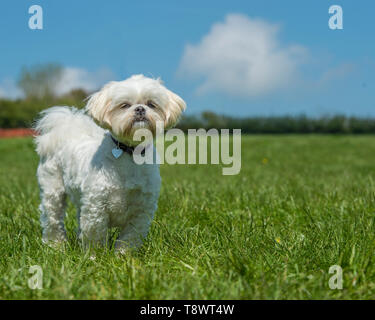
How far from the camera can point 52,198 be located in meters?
4.42

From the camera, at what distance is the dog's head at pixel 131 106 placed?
11.3 ft

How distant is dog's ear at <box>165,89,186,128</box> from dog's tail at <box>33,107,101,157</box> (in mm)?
1059

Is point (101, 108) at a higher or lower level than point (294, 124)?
lower

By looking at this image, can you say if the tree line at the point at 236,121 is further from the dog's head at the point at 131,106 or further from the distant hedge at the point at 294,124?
the dog's head at the point at 131,106

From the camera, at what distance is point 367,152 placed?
17047 mm

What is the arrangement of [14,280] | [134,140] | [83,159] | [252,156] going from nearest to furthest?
[14,280] < [134,140] < [83,159] < [252,156]

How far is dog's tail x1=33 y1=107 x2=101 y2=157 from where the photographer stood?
14.2ft

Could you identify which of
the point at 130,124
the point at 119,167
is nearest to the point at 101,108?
the point at 130,124

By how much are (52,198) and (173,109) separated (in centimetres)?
164

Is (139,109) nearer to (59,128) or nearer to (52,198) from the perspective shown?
(59,128)

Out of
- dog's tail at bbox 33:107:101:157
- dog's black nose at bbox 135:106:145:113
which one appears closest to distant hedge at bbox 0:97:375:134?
dog's tail at bbox 33:107:101:157
